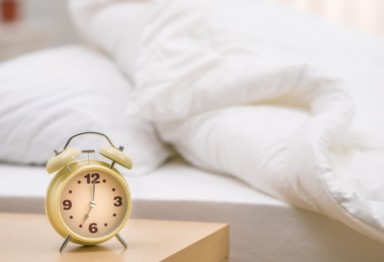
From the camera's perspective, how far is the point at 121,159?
103 centimetres

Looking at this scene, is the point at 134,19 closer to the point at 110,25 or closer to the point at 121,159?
the point at 110,25

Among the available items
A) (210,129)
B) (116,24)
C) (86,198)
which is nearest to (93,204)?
(86,198)

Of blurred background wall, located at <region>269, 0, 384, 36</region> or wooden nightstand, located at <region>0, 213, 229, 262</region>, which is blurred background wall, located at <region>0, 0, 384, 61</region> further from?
wooden nightstand, located at <region>0, 213, 229, 262</region>

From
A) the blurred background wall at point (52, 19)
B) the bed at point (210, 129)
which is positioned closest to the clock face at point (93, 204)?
the bed at point (210, 129)

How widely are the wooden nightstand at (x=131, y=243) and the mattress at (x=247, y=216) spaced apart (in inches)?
3.8

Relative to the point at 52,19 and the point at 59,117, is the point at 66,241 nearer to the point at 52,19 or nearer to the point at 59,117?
the point at 59,117

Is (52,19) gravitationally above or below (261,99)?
below

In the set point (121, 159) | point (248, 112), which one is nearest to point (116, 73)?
point (248, 112)

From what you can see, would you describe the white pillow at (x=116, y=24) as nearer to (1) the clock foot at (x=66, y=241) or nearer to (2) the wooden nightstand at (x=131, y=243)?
(2) the wooden nightstand at (x=131, y=243)

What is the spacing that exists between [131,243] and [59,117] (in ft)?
1.72

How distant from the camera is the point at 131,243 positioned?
107 centimetres

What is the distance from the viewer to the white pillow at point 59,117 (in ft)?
4.97

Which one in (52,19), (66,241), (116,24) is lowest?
(52,19)

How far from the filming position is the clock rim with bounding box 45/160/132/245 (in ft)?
3.31
